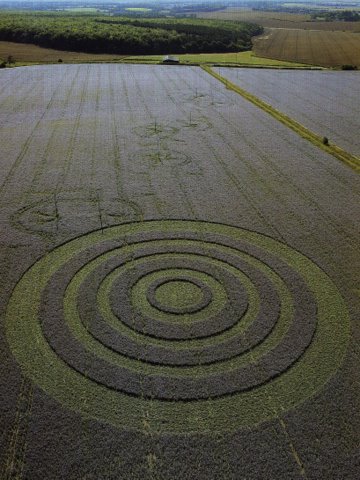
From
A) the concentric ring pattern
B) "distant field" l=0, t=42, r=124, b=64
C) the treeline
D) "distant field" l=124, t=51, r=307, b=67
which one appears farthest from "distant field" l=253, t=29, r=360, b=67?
the concentric ring pattern

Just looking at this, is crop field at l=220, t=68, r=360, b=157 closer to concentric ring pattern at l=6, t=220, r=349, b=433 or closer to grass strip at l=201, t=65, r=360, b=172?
grass strip at l=201, t=65, r=360, b=172

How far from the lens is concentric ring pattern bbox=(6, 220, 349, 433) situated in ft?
31.4

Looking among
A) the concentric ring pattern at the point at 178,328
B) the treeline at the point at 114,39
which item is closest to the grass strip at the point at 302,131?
the concentric ring pattern at the point at 178,328

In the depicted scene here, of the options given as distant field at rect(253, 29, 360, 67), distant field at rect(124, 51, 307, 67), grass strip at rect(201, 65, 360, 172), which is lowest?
grass strip at rect(201, 65, 360, 172)

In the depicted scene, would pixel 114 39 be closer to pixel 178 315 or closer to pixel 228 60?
pixel 228 60

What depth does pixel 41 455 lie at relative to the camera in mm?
8297

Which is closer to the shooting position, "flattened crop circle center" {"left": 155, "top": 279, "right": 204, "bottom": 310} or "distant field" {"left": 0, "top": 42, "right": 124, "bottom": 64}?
"flattened crop circle center" {"left": 155, "top": 279, "right": 204, "bottom": 310}

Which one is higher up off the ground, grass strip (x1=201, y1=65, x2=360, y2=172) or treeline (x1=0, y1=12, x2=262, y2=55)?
treeline (x1=0, y1=12, x2=262, y2=55)

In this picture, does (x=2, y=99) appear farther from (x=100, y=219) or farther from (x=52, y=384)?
(x=52, y=384)

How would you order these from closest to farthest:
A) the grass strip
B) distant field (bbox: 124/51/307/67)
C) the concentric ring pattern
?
the concentric ring pattern → the grass strip → distant field (bbox: 124/51/307/67)

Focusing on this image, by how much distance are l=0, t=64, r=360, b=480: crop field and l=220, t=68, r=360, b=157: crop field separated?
724 cm

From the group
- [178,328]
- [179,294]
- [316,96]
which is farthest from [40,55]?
[178,328]

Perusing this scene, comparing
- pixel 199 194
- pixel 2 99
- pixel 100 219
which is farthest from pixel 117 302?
pixel 2 99

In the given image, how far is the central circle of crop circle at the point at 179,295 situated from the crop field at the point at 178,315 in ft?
0.18
